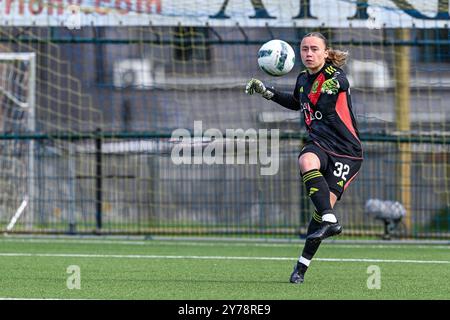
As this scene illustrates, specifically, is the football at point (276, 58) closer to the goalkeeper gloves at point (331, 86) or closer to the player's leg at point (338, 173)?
the goalkeeper gloves at point (331, 86)

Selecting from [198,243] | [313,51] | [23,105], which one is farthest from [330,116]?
[23,105]

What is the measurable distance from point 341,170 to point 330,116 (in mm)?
439

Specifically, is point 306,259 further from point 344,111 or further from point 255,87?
point 255,87

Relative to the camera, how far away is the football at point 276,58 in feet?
29.2

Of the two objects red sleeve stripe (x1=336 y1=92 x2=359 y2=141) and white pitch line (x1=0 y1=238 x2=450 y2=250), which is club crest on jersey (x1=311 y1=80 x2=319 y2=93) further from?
white pitch line (x1=0 y1=238 x2=450 y2=250)

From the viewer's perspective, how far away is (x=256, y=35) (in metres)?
15.6

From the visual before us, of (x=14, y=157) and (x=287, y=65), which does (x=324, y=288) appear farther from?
(x=14, y=157)

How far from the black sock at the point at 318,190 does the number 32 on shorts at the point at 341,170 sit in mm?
298

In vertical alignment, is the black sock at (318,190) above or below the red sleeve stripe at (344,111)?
below

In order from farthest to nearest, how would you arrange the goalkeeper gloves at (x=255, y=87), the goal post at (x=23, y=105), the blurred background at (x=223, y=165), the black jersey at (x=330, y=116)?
the goal post at (x=23, y=105) → the blurred background at (x=223, y=165) → the goalkeeper gloves at (x=255, y=87) → the black jersey at (x=330, y=116)

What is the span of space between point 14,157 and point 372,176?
16.4 ft

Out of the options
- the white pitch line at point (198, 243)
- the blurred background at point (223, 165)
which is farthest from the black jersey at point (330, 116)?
the blurred background at point (223, 165)

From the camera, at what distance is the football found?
29.2 ft

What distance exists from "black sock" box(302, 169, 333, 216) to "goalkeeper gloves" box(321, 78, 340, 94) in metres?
0.71
